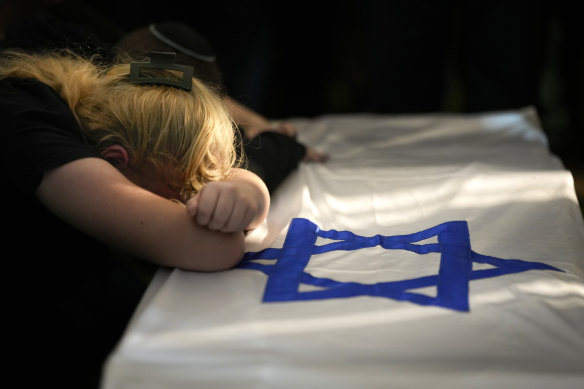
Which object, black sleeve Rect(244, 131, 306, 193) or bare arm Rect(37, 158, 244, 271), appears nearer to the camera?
bare arm Rect(37, 158, 244, 271)

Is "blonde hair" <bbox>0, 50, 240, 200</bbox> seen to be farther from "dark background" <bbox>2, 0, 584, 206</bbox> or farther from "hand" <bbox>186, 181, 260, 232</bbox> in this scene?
"dark background" <bbox>2, 0, 584, 206</bbox>

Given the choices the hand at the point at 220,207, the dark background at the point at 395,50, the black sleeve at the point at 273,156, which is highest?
the hand at the point at 220,207

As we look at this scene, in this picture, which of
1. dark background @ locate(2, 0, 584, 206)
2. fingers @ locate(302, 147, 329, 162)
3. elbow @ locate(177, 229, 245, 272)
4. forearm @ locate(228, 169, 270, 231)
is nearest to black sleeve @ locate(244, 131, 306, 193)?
fingers @ locate(302, 147, 329, 162)

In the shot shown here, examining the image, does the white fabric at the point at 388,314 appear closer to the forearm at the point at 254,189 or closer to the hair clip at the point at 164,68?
the forearm at the point at 254,189

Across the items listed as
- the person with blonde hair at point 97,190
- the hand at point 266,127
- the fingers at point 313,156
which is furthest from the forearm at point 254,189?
the hand at point 266,127

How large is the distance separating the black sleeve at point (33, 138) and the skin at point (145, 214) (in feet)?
0.06

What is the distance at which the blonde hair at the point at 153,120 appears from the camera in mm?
839

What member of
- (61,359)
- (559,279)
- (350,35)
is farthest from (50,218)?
(350,35)

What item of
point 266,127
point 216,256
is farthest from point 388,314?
point 266,127

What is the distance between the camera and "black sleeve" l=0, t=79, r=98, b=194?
0.77 metres

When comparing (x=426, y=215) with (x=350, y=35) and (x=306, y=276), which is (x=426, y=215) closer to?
(x=306, y=276)

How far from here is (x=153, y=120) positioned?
841 millimetres

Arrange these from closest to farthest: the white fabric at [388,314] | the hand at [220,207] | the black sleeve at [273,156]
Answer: the white fabric at [388,314] < the hand at [220,207] < the black sleeve at [273,156]

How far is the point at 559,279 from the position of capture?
780 mm
